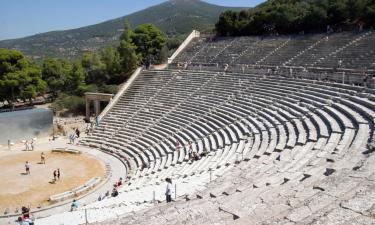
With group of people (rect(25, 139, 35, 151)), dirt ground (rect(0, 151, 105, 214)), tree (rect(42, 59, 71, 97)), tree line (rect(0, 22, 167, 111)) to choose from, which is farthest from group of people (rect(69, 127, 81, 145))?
tree (rect(42, 59, 71, 97))

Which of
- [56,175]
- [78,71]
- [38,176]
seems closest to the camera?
[56,175]

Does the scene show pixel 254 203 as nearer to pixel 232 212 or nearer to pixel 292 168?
pixel 232 212

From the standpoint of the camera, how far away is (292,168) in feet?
34.1

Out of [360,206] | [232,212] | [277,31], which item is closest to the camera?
[360,206]

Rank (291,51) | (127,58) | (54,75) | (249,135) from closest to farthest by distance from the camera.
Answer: (249,135) → (291,51) → (127,58) → (54,75)

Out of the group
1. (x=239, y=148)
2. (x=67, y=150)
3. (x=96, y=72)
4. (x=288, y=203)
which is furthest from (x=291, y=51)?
(x=288, y=203)

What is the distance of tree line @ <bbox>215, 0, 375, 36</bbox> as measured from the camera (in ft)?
105

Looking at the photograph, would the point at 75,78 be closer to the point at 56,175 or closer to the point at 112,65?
the point at 112,65

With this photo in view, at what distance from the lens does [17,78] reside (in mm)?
35625

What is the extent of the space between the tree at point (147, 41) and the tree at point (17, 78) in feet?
34.6

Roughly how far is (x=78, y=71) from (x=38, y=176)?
19564 mm

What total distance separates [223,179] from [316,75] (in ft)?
45.9

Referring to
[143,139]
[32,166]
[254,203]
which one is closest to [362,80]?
[143,139]

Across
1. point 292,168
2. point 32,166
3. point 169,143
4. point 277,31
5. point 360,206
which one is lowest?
point 32,166
